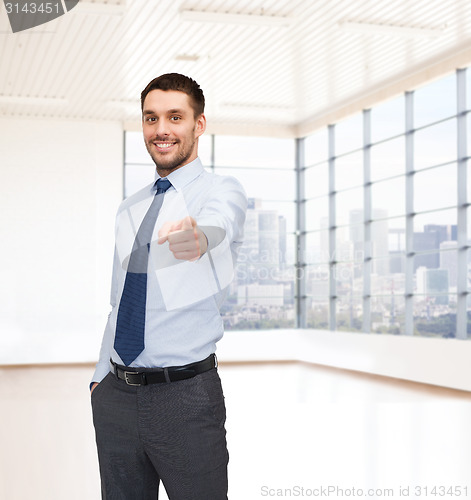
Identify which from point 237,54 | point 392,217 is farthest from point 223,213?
point 392,217

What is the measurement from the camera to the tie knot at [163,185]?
1879 mm

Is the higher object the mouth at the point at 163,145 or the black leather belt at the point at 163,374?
the mouth at the point at 163,145

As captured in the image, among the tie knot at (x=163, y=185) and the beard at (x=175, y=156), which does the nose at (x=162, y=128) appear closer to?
the beard at (x=175, y=156)

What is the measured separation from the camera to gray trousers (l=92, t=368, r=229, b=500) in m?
1.73

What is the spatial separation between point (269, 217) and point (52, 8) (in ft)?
26.9

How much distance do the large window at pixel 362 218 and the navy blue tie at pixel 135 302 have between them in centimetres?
1037

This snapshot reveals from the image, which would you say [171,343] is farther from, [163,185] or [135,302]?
[163,185]

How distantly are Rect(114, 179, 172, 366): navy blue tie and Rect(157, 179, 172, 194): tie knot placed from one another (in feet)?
0.20

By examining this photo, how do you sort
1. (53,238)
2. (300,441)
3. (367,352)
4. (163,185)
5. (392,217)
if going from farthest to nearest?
(53,238) → (367,352) → (392,217) → (300,441) → (163,185)

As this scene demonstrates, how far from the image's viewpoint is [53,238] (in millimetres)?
15109

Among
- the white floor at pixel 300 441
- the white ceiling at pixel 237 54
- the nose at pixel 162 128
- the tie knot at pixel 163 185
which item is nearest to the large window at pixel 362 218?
the white ceiling at pixel 237 54

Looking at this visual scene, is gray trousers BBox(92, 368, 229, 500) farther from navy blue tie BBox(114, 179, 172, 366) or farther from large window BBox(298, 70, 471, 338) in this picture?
large window BBox(298, 70, 471, 338)

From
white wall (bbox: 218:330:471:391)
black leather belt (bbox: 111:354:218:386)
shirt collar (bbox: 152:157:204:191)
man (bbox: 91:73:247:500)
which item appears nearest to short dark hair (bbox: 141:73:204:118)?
man (bbox: 91:73:247:500)

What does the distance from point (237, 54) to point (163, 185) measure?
981 cm
